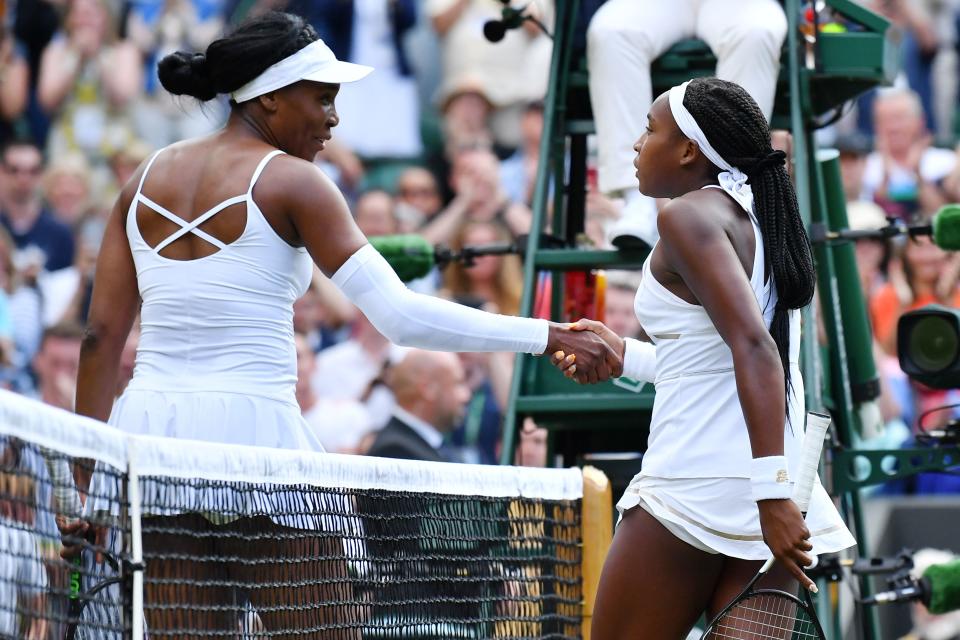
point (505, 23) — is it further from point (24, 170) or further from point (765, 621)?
point (24, 170)

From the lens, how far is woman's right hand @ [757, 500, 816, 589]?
11.1 ft

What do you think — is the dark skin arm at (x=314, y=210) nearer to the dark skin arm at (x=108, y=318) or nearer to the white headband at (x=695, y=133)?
the dark skin arm at (x=108, y=318)

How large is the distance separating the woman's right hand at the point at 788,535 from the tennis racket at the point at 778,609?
10 cm

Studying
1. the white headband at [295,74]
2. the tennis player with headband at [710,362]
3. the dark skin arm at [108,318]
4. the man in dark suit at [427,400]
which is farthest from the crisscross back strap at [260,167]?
the man in dark suit at [427,400]

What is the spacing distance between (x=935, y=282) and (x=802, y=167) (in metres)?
4.30

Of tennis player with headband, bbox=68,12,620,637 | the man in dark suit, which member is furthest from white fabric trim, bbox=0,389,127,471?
the man in dark suit

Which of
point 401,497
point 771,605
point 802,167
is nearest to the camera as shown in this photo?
point 771,605

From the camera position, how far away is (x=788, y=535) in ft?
11.1

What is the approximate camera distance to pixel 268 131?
13.1 ft

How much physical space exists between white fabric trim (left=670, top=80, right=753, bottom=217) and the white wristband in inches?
23.2

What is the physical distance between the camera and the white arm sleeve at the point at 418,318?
3949mm

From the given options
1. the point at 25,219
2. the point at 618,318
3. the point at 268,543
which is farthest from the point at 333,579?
the point at 25,219

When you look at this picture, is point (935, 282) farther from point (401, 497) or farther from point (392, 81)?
point (401, 497)

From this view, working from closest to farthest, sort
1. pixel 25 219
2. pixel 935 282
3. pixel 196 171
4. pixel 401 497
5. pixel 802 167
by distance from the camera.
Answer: pixel 196 171 < pixel 401 497 < pixel 802 167 < pixel 935 282 < pixel 25 219
